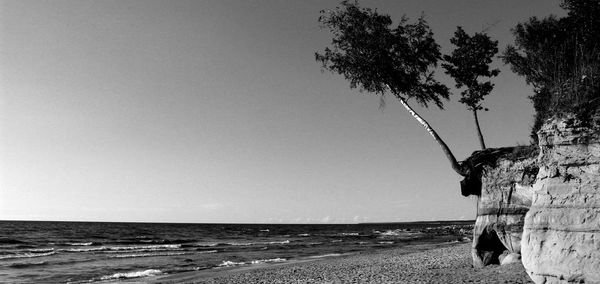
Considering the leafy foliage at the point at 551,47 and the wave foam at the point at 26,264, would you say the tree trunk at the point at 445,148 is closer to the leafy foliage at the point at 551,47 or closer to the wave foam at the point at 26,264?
the leafy foliage at the point at 551,47

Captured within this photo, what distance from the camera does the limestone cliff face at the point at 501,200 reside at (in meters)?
13.8

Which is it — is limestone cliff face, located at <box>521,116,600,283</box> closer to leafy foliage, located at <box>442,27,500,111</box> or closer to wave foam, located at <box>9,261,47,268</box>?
leafy foliage, located at <box>442,27,500,111</box>

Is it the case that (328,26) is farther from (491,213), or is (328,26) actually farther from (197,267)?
(197,267)

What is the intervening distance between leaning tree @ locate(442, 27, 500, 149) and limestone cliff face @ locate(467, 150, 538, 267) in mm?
3913

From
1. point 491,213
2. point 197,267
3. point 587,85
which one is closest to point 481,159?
point 491,213

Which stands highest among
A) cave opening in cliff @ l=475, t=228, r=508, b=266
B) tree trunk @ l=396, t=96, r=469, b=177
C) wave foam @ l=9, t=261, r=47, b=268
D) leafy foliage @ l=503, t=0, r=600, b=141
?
leafy foliage @ l=503, t=0, r=600, b=141

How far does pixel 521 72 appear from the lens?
60.9 feet

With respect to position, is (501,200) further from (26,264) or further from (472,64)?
(26,264)

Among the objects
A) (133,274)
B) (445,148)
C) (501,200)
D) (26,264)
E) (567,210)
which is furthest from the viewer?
(26,264)

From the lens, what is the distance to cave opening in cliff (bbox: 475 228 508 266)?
15180 millimetres

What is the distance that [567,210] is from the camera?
9.69m

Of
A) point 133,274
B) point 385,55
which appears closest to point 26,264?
point 133,274

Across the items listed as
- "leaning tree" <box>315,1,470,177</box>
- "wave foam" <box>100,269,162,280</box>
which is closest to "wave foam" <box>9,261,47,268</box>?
"wave foam" <box>100,269,162,280</box>

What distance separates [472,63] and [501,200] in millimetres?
7474
